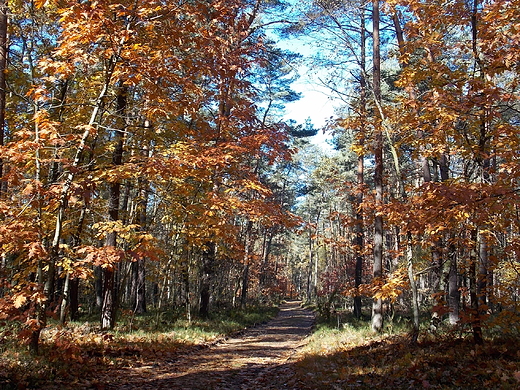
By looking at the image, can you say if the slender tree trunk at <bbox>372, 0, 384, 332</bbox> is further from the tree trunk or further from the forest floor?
the tree trunk

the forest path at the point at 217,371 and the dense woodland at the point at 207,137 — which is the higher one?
the dense woodland at the point at 207,137

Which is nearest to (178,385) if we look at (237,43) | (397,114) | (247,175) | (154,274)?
(247,175)

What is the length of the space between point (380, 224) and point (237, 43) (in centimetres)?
871

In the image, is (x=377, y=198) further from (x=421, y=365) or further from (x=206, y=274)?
(x=206, y=274)

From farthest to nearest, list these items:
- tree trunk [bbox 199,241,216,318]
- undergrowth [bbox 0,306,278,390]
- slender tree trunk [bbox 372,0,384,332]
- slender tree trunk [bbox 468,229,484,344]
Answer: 1. tree trunk [bbox 199,241,216,318]
2. slender tree trunk [bbox 372,0,384,332]
3. slender tree trunk [bbox 468,229,484,344]
4. undergrowth [bbox 0,306,278,390]

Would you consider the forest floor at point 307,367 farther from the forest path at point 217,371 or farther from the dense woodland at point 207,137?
the dense woodland at point 207,137

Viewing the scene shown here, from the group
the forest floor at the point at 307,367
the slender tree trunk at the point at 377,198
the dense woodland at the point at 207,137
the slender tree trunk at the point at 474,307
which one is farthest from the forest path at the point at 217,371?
the slender tree trunk at the point at 474,307

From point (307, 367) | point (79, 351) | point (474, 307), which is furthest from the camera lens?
point (307, 367)

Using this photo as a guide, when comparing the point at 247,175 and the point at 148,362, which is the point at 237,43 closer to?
the point at 247,175

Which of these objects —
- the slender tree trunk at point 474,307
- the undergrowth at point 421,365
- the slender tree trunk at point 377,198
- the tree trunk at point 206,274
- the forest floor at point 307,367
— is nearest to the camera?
the undergrowth at point 421,365

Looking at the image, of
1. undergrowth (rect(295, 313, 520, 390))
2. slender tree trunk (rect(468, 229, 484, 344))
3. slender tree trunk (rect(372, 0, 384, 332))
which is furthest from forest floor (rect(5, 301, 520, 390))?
slender tree trunk (rect(372, 0, 384, 332))

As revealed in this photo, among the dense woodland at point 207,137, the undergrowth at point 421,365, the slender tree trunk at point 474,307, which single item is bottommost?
the undergrowth at point 421,365

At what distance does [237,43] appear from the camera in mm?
14680

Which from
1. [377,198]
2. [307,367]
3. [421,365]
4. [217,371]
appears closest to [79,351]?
[217,371]
